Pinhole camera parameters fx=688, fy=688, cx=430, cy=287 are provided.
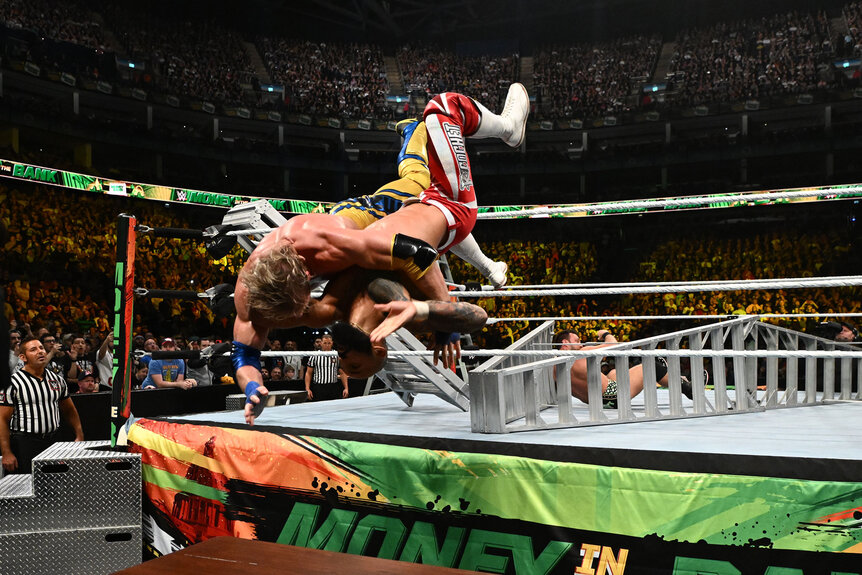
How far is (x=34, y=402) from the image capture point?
3740 millimetres

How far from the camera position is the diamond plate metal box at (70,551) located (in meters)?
2.64

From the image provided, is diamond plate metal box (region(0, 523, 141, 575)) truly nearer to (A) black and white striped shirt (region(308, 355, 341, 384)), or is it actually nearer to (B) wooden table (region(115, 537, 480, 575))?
(B) wooden table (region(115, 537, 480, 575))

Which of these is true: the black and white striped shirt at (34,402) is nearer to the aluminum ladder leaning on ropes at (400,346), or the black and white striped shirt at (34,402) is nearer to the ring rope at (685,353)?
the aluminum ladder leaning on ropes at (400,346)

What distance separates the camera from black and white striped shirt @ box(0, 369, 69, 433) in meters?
3.70

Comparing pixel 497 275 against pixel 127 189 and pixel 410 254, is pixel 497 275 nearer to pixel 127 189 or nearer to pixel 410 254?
pixel 410 254

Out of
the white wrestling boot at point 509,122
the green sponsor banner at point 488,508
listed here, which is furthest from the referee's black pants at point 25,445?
the white wrestling boot at point 509,122

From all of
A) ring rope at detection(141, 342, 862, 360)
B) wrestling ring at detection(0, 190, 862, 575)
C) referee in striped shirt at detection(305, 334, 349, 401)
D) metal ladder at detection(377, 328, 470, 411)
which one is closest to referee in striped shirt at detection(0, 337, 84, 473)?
wrestling ring at detection(0, 190, 862, 575)

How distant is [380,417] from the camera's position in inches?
130

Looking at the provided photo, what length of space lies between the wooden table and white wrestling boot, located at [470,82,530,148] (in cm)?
187

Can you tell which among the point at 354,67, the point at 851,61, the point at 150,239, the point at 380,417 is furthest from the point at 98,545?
the point at 354,67

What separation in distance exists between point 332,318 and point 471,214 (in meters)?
0.90

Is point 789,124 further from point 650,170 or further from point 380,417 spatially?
point 380,417

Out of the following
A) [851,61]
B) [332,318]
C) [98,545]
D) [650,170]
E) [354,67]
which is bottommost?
[98,545]

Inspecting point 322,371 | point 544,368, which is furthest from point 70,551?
point 322,371
